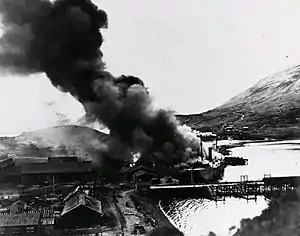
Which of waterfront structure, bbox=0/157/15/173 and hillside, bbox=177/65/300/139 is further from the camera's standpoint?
hillside, bbox=177/65/300/139

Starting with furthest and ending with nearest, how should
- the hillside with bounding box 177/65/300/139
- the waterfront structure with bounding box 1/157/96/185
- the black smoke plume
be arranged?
the hillside with bounding box 177/65/300/139 → the waterfront structure with bounding box 1/157/96/185 → the black smoke plume

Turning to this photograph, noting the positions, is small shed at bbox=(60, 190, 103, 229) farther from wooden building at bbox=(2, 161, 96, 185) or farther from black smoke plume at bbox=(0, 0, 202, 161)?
black smoke plume at bbox=(0, 0, 202, 161)

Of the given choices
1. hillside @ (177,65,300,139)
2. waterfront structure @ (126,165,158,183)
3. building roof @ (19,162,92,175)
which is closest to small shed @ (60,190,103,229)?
building roof @ (19,162,92,175)

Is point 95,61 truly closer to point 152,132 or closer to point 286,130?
point 152,132

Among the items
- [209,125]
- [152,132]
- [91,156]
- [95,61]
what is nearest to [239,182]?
[209,125]

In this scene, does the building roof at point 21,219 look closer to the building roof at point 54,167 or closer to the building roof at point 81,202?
the building roof at point 81,202

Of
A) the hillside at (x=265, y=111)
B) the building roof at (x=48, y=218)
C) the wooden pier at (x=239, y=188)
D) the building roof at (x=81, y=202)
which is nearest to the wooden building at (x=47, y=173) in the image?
the building roof at (x=81, y=202)
